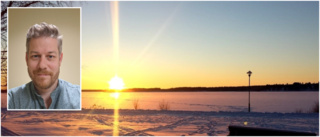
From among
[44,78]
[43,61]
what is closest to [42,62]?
[43,61]

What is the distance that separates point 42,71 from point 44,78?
12 centimetres

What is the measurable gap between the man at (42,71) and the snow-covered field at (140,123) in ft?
3.70

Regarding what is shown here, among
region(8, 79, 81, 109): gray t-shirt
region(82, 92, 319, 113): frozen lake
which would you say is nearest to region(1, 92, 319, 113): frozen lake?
region(82, 92, 319, 113): frozen lake

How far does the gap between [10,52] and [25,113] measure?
4.68 m

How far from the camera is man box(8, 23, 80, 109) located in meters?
7.18

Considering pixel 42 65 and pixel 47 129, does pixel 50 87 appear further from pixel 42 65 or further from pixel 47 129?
pixel 47 129

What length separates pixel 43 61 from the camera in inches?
282

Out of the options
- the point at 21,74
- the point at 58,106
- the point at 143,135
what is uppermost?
the point at 21,74

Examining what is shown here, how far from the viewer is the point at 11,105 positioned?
755 centimetres

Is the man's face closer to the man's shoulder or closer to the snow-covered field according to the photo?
the man's shoulder

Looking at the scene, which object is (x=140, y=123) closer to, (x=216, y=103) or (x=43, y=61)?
(x=43, y=61)

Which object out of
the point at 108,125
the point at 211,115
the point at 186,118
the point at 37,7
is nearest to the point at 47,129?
the point at 108,125

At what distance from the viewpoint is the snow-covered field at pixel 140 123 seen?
8.73m

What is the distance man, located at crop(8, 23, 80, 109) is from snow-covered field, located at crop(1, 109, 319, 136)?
1128 mm
